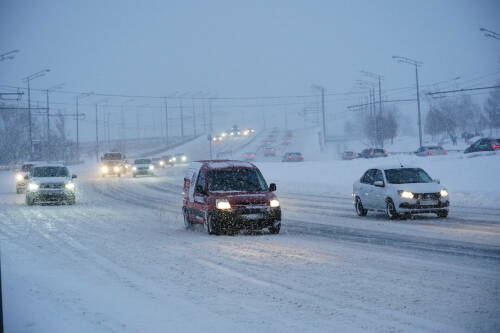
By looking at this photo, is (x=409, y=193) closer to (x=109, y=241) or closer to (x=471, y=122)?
(x=109, y=241)

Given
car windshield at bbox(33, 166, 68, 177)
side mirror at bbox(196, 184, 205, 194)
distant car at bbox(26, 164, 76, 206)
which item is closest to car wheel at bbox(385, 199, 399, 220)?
side mirror at bbox(196, 184, 205, 194)

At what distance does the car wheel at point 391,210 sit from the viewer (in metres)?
20.3

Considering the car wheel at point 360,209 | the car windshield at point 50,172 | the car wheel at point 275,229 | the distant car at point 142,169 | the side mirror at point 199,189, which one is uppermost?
the distant car at point 142,169

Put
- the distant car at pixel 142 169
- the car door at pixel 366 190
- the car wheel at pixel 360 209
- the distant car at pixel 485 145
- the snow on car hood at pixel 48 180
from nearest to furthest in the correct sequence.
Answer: the car door at pixel 366 190
the car wheel at pixel 360 209
the snow on car hood at pixel 48 180
the distant car at pixel 485 145
the distant car at pixel 142 169

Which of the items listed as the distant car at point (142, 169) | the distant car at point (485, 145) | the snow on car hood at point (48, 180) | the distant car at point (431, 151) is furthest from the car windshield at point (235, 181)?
the distant car at point (431, 151)

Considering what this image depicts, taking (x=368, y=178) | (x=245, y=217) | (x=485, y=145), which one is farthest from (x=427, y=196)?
(x=485, y=145)

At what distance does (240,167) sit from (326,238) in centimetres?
378

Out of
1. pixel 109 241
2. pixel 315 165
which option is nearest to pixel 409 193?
pixel 109 241

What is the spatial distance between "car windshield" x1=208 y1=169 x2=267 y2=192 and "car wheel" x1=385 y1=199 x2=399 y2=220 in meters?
4.22

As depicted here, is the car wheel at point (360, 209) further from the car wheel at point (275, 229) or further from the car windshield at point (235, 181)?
the car wheel at point (275, 229)

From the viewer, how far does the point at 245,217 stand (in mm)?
16828

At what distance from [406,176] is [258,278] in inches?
471

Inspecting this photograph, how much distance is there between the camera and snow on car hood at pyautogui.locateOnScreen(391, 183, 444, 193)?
20.1m

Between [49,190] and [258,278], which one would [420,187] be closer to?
[258,278]
